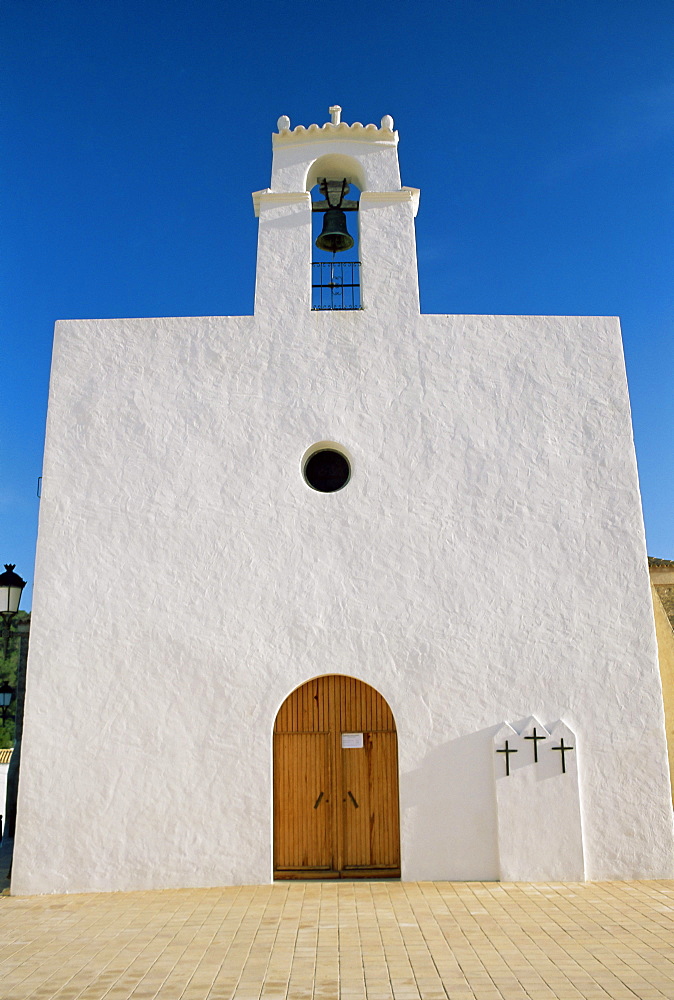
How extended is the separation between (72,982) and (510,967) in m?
2.97

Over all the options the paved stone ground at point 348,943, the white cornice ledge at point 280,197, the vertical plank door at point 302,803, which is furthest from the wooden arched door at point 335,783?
the white cornice ledge at point 280,197

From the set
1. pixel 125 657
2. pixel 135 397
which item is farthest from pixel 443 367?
pixel 125 657

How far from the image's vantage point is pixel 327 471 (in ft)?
30.8

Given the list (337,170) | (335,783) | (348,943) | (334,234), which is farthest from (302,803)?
(337,170)

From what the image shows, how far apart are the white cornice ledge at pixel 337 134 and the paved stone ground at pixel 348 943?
8441 millimetres

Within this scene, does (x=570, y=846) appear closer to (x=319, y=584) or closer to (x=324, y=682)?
(x=324, y=682)

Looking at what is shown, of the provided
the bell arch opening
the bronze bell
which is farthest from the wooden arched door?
the bell arch opening

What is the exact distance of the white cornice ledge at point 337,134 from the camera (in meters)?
10.0

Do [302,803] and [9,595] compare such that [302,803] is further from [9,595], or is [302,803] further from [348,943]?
[9,595]

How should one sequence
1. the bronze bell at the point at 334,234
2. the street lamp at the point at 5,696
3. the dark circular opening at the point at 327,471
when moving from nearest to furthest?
the dark circular opening at the point at 327,471, the bronze bell at the point at 334,234, the street lamp at the point at 5,696

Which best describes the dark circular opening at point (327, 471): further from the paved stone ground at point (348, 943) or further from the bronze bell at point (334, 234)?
the paved stone ground at point (348, 943)

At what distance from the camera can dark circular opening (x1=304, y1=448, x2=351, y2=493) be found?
9333 millimetres

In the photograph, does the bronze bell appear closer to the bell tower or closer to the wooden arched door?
the bell tower

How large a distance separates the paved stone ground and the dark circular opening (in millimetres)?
4149
